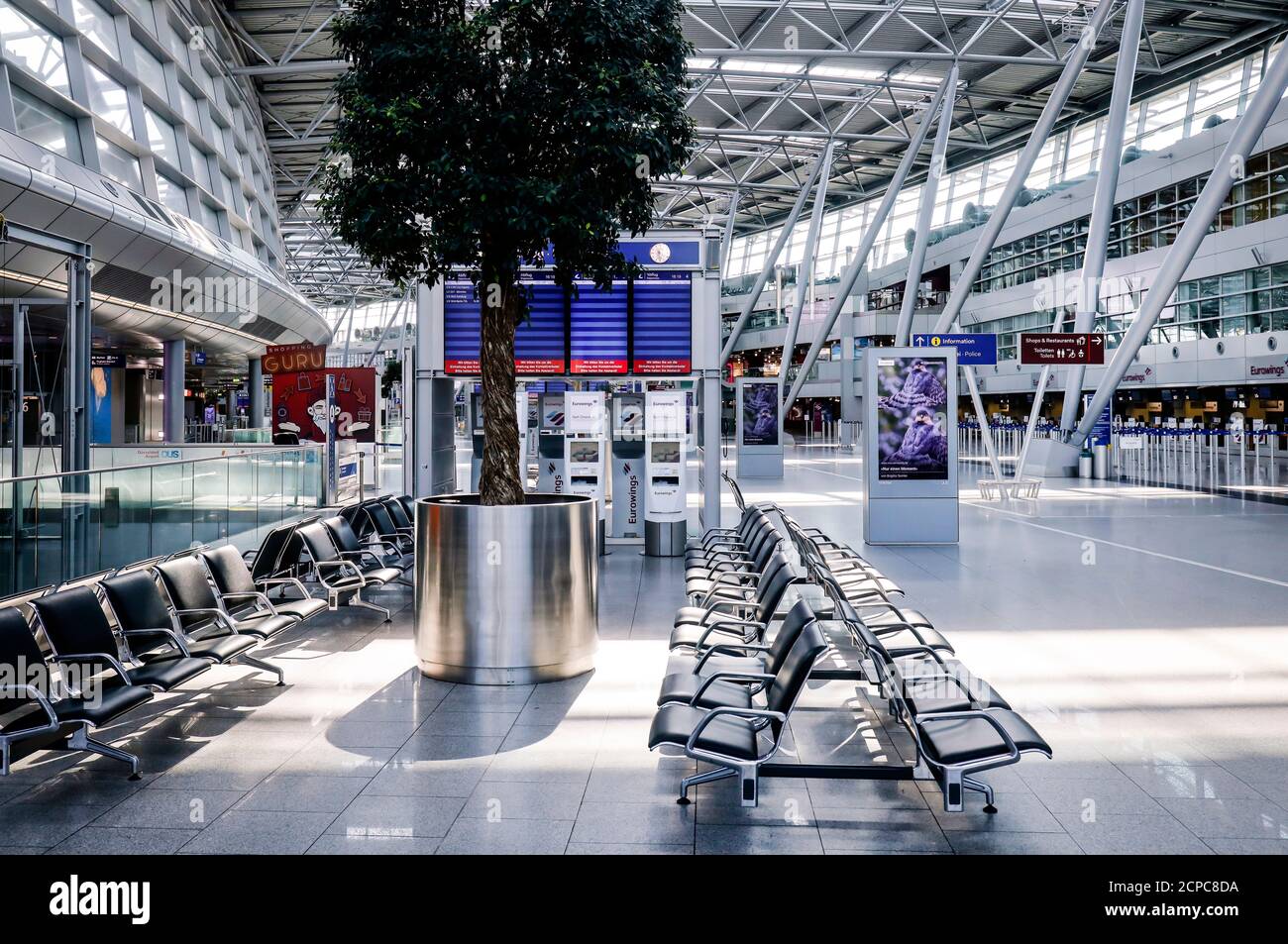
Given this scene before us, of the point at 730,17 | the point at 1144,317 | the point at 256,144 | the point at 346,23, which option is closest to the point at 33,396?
the point at 256,144

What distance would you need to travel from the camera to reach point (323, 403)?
16.8m

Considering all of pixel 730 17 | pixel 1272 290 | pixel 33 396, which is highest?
pixel 730 17

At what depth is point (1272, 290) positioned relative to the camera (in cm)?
2783

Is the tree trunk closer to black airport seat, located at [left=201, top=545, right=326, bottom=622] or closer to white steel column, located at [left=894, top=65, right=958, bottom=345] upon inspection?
black airport seat, located at [left=201, top=545, right=326, bottom=622]

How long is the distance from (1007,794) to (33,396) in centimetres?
Answer: 3096

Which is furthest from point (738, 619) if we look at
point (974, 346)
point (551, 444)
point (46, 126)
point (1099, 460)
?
point (1099, 460)

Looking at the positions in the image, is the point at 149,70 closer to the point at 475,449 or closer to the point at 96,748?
the point at 475,449

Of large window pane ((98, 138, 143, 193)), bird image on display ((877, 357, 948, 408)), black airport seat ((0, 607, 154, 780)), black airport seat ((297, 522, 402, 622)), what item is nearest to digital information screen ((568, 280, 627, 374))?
bird image on display ((877, 357, 948, 408))

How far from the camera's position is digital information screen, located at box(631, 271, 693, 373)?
12.8 m

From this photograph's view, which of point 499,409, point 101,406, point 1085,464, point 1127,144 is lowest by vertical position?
point 1085,464

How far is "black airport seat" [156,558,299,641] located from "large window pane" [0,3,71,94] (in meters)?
11.5

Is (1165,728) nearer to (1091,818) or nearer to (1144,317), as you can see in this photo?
(1091,818)

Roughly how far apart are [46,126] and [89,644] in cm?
1340
